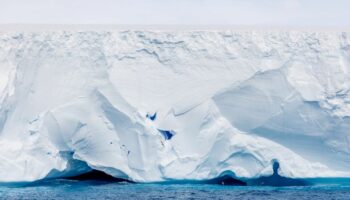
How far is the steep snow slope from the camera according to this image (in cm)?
1164

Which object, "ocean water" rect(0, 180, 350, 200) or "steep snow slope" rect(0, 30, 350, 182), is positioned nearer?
"ocean water" rect(0, 180, 350, 200)

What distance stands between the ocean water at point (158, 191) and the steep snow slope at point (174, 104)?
9.4 inches

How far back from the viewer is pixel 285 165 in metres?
11.5

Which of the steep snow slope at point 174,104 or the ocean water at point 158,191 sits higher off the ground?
the steep snow slope at point 174,104

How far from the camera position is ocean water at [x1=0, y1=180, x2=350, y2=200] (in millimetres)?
10773

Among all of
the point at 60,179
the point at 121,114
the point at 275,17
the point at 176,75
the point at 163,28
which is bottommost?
the point at 60,179

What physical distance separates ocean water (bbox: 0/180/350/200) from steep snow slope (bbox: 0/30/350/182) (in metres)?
0.24

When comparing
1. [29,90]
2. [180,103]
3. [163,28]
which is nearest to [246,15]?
[163,28]

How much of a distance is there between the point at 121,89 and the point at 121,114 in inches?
18.2

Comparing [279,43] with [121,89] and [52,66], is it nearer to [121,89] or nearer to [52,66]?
[121,89]

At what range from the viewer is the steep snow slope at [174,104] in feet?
38.2

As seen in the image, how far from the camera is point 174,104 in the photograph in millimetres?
12000

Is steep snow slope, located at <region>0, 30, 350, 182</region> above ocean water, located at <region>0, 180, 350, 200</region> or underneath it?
above

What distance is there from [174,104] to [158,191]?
1551mm
